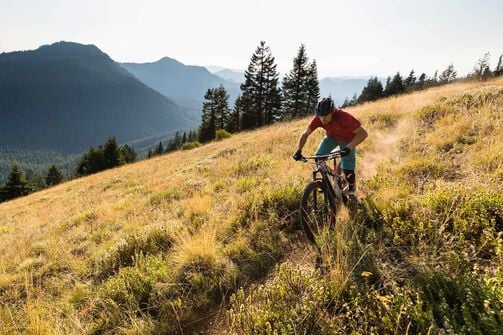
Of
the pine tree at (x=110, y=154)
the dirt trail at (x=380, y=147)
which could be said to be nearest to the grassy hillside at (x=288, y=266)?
the dirt trail at (x=380, y=147)

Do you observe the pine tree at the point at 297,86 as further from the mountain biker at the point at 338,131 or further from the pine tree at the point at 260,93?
the mountain biker at the point at 338,131

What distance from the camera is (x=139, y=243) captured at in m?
6.09

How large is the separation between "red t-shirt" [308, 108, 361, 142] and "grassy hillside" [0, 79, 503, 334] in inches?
54.0

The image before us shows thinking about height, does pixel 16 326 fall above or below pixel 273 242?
below

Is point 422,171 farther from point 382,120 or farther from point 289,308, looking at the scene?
point 382,120

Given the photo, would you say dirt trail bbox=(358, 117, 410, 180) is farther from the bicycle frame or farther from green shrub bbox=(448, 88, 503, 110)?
the bicycle frame

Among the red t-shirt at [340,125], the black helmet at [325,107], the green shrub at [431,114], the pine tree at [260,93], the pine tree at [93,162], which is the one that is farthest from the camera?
the pine tree at [93,162]

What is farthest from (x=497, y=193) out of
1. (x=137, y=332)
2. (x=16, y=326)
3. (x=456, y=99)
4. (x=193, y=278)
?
(x=456, y=99)

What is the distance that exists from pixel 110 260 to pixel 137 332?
2.56 metres

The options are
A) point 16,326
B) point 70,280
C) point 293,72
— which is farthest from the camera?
point 293,72

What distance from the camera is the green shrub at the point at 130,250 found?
5.79 m

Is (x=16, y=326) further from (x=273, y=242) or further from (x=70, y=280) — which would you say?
(x=273, y=242)

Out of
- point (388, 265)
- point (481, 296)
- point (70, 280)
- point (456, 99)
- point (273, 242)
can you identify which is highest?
point (456, 99)

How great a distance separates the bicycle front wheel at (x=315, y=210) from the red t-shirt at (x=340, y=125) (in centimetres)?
136
